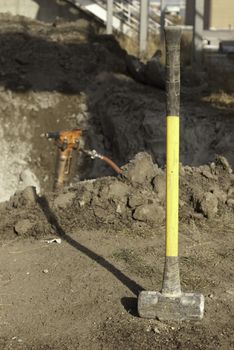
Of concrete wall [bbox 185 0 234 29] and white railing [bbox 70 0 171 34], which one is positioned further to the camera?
white railing [bbox 70 0 171 34]

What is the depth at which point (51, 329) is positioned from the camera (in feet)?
15.1

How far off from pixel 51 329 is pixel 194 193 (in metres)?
2.58

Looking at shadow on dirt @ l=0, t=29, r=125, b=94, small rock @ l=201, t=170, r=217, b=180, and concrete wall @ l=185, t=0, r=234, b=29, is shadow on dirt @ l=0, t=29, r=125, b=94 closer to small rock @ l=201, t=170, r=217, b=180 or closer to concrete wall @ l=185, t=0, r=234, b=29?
concrete wall @ l=185, t=0, r=234, b=29

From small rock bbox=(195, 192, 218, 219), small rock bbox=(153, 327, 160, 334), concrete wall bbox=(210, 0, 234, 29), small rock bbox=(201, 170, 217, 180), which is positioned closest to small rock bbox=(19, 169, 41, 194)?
concrete wall bbox=(210, 0, 234, 29)

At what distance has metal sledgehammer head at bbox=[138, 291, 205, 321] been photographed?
4539mm

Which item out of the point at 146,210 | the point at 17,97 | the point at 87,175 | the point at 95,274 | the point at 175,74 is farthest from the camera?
the point at 17,97

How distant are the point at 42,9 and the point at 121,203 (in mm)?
15938

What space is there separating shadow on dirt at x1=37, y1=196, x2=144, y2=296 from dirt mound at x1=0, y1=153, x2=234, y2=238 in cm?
1

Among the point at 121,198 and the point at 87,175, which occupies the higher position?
the point at 121,198

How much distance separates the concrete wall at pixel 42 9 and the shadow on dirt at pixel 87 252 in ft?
49.0

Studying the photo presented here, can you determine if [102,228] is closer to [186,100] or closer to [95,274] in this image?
[95,274]

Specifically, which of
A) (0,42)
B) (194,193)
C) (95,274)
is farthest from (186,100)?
(95,274)

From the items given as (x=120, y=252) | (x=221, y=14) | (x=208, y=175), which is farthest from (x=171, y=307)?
(x=221, y=14)

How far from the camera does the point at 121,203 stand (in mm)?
6508
